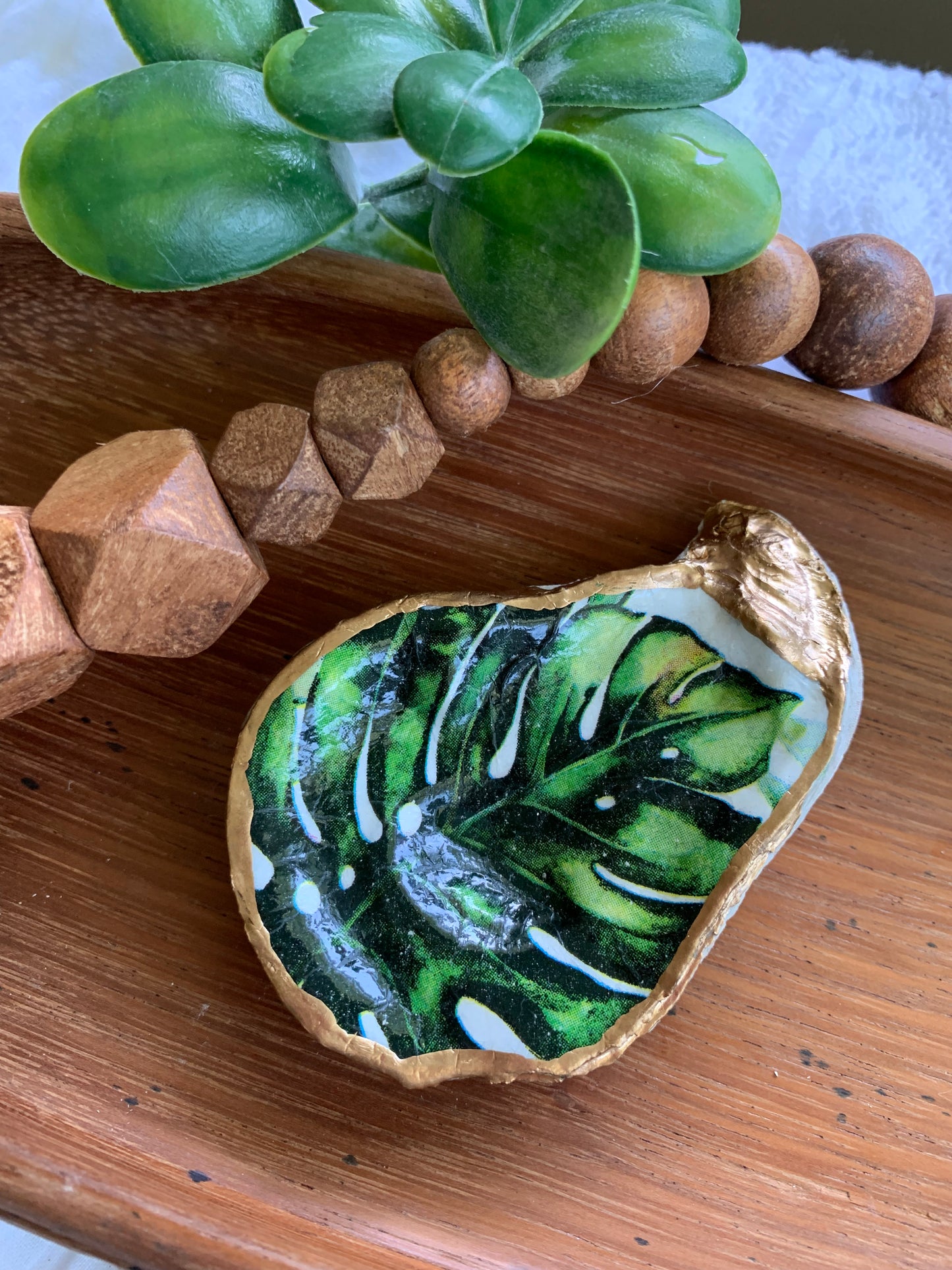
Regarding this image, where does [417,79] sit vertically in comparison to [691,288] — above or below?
above

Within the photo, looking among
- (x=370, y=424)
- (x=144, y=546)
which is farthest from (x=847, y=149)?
(x=144, y=546)

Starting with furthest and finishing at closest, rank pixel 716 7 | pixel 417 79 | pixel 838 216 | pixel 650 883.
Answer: pixel 838 216 → pixel 650 883 → pixel 716 7 → pixel 417 79

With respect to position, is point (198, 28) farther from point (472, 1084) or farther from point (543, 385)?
point (472, 1084)

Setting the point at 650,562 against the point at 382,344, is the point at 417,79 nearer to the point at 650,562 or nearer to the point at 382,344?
the point at 382,344

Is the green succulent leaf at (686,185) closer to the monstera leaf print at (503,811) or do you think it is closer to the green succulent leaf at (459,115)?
the green succulent leaf at (459,115)

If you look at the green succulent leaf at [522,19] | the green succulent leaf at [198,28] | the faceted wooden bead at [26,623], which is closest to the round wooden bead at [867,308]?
the green succulent leaf at [522,19]

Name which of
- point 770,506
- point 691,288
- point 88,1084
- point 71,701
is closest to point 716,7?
point 691,288
